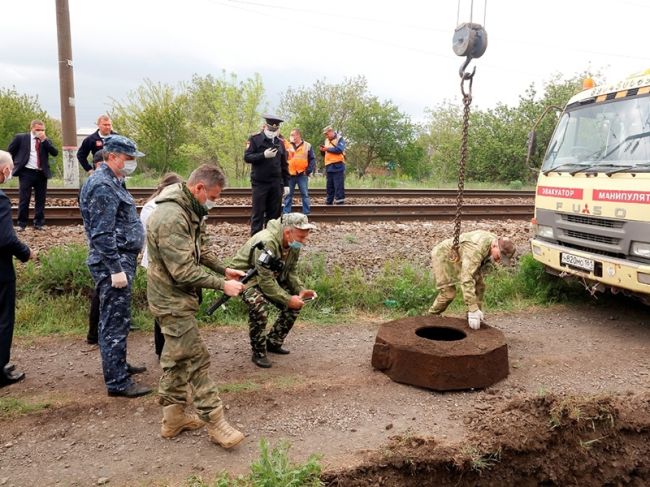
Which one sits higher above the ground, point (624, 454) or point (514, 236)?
point (514, 236)

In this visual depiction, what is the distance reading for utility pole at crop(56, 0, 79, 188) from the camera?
516 inches

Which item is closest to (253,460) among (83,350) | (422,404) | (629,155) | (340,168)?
(422,404)

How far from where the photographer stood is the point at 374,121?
2955 cm

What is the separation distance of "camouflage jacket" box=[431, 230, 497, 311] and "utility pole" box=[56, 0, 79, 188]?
11316 millimetres

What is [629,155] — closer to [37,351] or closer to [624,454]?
[624,454]

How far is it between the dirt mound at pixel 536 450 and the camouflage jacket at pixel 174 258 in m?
1.63

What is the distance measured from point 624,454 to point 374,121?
26.9 m

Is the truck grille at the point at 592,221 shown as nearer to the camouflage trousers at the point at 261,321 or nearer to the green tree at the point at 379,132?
the camouflage trousers at the point at 261,321

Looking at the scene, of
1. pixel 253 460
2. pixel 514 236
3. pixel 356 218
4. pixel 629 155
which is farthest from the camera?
pixel 356 218

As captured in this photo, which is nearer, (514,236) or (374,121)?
(514,236)

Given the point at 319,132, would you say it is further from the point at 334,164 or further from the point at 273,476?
the point at 273,476

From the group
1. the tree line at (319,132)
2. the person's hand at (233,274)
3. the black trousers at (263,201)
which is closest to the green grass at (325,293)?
the black trousers at (263,201)

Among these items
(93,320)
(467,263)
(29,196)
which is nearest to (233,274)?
(93,320)

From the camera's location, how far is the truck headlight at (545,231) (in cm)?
650
